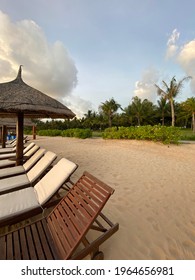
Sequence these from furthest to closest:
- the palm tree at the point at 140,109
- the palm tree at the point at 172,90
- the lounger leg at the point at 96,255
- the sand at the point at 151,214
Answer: the palm tree at the point at 140,109, the palm tree at the point at 172,90, the sand at the point at 151,214, the lounger leg at the point at 96,255

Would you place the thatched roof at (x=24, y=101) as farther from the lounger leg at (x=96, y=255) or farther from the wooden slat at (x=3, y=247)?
the lounger leg at (x=96, y=255)

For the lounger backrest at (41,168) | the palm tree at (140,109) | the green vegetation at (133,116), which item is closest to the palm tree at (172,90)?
the green vegetation at (133,116)

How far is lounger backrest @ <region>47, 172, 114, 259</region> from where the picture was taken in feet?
5.72

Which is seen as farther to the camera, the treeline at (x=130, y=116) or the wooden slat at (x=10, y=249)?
the treeline at (x=130, y=116)

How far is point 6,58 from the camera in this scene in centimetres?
762

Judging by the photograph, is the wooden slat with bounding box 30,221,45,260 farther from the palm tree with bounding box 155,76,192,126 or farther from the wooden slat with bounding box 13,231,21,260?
the palm tree with bounding box 155,76,192,126

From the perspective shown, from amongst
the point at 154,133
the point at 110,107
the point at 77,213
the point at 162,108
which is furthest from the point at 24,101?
the point at 162,108

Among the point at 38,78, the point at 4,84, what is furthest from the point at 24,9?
the point at 38,78

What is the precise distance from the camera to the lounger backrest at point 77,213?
1.74 meters

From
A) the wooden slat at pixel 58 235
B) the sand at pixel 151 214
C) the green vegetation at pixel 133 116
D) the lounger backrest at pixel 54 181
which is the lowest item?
the sand at pixel 151 214

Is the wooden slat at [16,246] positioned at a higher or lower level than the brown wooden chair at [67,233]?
lower

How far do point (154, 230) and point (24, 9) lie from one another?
9182 mm

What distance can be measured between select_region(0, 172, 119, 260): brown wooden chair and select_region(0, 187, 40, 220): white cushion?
28cm
